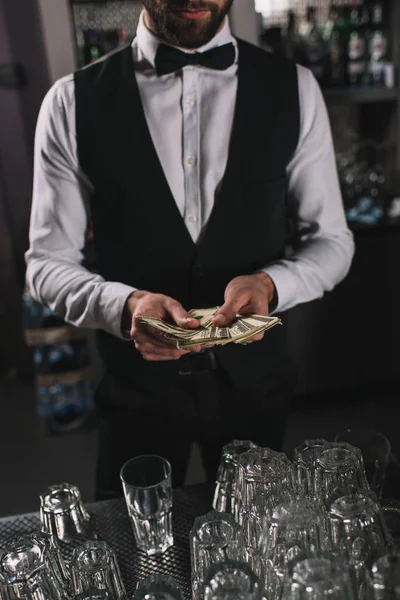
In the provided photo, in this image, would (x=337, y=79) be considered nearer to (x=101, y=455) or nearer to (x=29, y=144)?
(x=29, y=144)

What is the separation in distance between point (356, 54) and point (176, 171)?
1901 millimetres

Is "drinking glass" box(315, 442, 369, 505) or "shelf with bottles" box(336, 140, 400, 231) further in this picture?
"shelf with bottles" box(336, 140, 400, 231)

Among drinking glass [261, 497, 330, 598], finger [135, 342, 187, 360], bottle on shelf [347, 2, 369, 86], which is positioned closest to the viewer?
drinking glass [261, 497, 330, 598]

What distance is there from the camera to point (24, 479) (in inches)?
112

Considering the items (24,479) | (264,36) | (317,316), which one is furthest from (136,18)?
(24,479)

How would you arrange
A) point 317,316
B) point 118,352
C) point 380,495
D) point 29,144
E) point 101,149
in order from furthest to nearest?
point 317,316, point 29,144, point 118,352, point 101,149, point 380,495

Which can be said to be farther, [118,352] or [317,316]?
[317,316]

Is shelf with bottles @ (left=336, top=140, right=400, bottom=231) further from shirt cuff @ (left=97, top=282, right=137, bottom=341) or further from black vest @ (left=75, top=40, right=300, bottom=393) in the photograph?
shirt cuff @ (left=97, top=282, right=137, bottom=341)

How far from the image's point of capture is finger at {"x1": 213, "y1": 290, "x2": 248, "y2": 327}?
3.99 feet

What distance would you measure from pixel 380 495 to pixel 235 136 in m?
0.85

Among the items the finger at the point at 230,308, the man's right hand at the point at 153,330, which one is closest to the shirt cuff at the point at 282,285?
the finger at the point at 230,308

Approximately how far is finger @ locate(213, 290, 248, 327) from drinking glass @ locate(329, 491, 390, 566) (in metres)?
0.45

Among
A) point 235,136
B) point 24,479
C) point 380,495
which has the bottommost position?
point 24,479

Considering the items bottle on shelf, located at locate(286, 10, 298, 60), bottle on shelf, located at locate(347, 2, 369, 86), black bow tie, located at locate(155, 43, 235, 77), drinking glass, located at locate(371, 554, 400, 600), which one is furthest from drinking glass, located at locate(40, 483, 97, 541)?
bottle on shelf, located at locate(347, 2, 369, 86)
